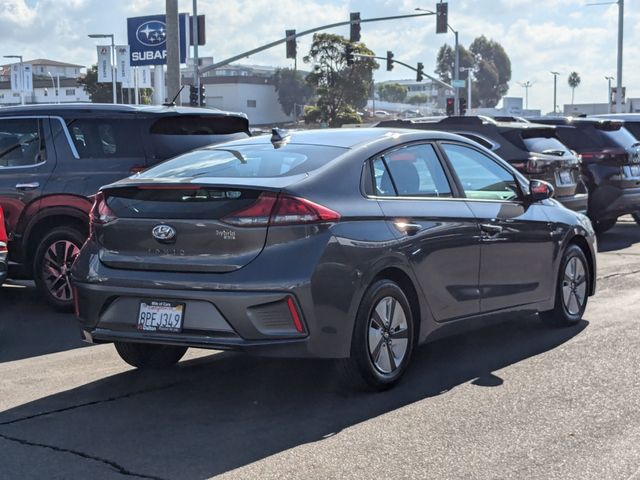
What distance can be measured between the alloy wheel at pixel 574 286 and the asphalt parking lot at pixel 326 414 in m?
0.31

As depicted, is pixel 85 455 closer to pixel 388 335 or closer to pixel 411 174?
pixel 388 335

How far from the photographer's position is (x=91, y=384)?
6.25 meters

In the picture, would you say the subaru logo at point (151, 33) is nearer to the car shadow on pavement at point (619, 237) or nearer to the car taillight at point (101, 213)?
the car shadow on pavement at point (619, 237)

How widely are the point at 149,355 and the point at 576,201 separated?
8.05m

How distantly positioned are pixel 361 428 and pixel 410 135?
2.23 m

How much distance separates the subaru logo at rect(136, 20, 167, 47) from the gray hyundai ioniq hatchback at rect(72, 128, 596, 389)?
28.5 m

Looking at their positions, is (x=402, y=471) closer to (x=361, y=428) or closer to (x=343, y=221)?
(x=361, y=428)

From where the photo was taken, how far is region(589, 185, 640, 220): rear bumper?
14.5m

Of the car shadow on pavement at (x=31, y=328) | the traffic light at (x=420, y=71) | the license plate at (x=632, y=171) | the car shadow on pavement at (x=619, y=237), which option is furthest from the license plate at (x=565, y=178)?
the traffic light at (x=420, y=71)

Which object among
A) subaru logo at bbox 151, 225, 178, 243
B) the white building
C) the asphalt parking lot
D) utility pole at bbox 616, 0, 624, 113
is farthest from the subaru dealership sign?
the white building

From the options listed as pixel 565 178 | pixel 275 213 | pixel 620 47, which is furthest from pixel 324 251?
pixel 620 47

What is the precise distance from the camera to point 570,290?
26.1ft

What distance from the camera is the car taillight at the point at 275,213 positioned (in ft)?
17.6

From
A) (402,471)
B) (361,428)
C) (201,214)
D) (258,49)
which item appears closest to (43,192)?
(201,214)
